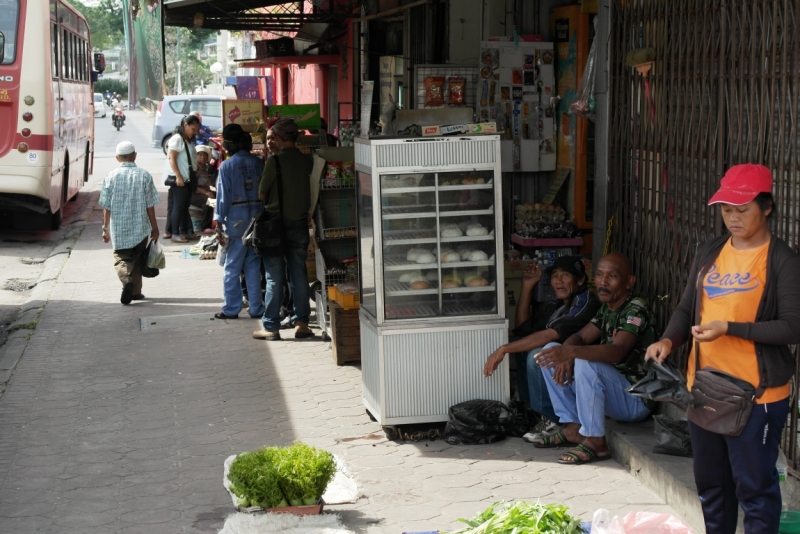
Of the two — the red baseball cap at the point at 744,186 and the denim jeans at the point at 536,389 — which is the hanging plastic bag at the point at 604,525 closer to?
the red baseball cap at the point at 744,186

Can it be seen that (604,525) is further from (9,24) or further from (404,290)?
(9,24)

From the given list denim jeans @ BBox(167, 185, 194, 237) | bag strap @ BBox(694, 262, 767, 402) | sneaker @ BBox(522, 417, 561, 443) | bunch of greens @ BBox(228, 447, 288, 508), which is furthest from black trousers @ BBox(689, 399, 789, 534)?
denim jeans @ BBox(167, 185, 194, 237)

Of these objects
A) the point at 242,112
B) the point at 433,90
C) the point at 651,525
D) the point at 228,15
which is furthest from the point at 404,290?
the point at 228,15

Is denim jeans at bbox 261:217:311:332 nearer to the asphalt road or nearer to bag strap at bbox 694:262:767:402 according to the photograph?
the asphalt road

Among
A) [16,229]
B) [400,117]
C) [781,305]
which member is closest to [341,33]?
[16,229]

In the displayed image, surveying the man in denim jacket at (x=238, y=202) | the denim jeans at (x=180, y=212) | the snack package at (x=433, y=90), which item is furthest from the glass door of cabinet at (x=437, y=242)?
the denim jeans at (x=180, y=212)

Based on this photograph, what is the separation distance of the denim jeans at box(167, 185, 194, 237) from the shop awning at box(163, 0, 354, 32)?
2407mm

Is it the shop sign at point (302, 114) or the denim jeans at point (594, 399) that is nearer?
the denim jeans at point (594, 399)

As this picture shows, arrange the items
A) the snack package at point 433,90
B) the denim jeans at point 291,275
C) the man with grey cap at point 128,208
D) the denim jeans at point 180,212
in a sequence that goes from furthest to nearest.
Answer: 1. the denim jeans at point 180,212
2. the man with grey cap at point 128,208
3. the snack package at point 433,90
4. the denim jeans at point 291,275

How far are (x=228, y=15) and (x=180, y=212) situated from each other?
10.7ft

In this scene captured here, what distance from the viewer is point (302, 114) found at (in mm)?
12906

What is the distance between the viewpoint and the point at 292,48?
18891mm

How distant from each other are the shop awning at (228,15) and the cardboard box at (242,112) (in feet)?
3.77

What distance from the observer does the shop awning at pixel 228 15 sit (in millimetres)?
12023
